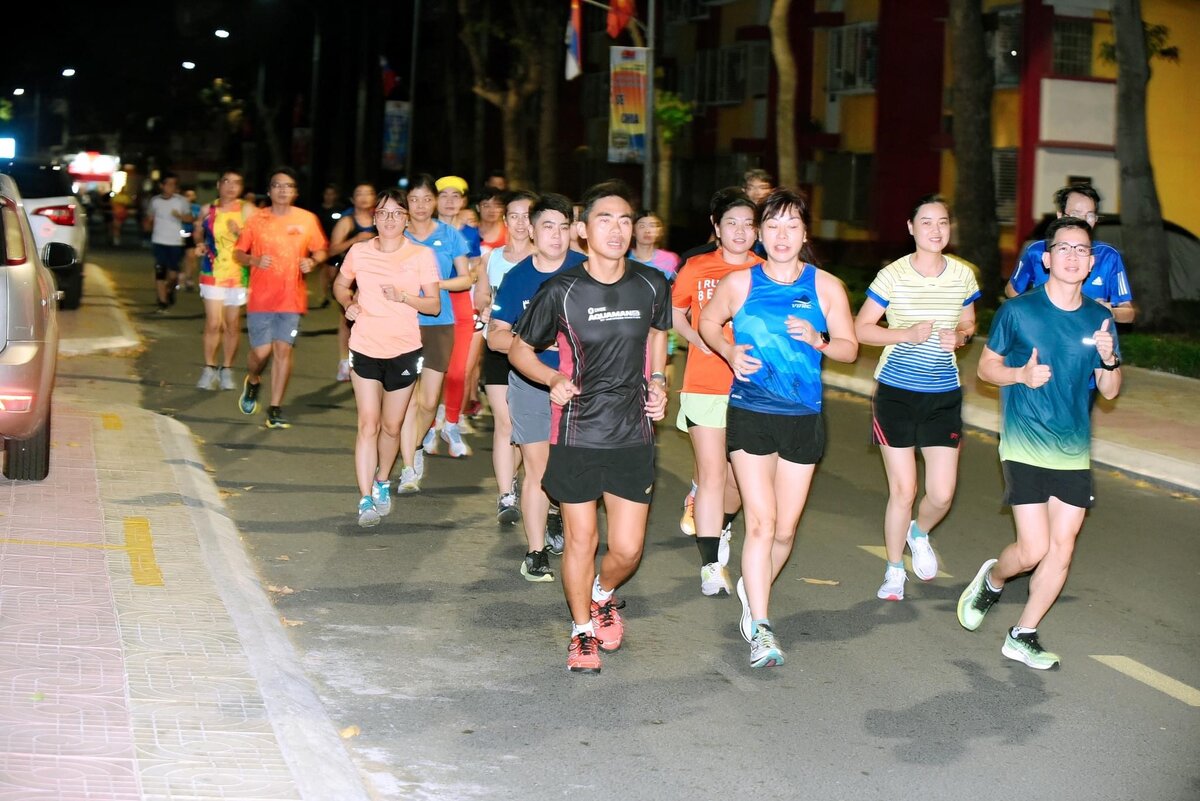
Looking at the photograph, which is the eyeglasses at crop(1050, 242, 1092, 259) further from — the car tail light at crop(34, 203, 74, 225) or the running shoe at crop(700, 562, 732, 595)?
the car tail light at crop(34, 203, 74, 225)

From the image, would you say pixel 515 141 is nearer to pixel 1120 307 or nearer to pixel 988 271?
pixel 988 271

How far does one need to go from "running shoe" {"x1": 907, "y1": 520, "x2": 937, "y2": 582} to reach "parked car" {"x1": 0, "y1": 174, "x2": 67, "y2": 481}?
4993mm

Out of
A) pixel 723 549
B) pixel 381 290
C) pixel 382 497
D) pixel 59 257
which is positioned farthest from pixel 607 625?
pixel 59 257

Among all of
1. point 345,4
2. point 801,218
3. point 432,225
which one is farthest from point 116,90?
point 801,218

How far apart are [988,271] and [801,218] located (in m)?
20.4

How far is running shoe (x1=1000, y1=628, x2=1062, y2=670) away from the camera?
22.6 ft


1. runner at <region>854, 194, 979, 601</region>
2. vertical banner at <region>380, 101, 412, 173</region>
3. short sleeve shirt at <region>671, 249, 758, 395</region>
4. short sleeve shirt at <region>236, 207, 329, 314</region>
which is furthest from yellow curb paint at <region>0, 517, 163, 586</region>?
vertical banner at <region>380, 101, 412, 173</region>

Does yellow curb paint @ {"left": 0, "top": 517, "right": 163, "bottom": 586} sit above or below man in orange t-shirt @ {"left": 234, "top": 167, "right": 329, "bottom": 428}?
below

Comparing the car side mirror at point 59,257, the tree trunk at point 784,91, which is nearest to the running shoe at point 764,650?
the car side mirror at point 59,257

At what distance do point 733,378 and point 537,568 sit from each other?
1.53 metres

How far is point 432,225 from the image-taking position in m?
10.8

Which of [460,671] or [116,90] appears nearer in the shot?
[460,671]

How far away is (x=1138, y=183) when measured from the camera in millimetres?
21609

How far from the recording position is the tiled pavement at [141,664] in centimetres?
487
